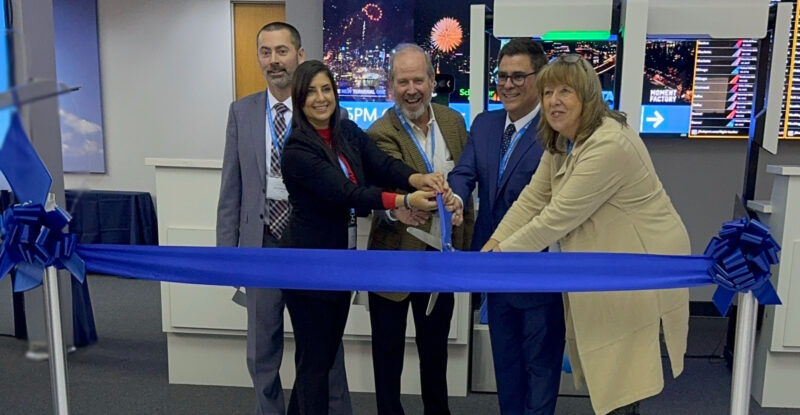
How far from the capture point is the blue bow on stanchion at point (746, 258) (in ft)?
5.99

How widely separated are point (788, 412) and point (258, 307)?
270 centimetres

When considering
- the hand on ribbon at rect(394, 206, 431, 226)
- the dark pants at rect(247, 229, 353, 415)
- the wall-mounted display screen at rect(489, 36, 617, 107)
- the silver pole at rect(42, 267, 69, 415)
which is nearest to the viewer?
the silver pole at rect(42, 267, 69, 415)

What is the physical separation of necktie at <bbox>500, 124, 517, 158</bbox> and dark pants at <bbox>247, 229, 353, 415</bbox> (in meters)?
1.09

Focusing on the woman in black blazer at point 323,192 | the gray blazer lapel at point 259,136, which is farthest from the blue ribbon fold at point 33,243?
the gray blazer lapel at point 259,136

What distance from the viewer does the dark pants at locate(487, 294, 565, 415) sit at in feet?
7.60

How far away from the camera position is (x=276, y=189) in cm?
258

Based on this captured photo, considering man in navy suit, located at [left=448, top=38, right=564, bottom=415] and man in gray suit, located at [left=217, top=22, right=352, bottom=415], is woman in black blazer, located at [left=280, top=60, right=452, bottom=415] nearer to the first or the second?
man in navy suit, located at [left=448, top=38, right=564, bottom=415]

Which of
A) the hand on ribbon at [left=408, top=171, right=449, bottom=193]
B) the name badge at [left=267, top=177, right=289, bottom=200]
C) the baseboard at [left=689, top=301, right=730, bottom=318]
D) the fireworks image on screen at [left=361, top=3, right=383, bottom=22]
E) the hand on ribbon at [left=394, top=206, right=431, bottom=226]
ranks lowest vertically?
the baseboard at [left=689, top=301, right=730, bottom=318]

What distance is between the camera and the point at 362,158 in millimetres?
2465

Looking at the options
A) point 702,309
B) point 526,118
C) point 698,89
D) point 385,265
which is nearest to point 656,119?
point 698,89

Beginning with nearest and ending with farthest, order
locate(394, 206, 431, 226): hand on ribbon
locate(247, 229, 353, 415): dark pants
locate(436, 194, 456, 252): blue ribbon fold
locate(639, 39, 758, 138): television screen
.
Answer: locate(436, 194, 456, 252): blue ribbon fold < locate(394, 206, 431, 226): hand on ribbon < locate(247, 229, 353, 415): dark pants < locate(639, 39, 758, 138): television screen

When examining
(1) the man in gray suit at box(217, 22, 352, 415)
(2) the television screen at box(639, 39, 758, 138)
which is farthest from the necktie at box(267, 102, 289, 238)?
(2) the television screen at box(639, 39, 758, 138)

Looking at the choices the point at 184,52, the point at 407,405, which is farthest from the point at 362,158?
the point at 184,52

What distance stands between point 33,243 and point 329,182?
2.94 ft
